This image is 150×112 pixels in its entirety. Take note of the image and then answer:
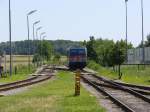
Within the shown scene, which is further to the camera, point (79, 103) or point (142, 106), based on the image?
point (79, 103)

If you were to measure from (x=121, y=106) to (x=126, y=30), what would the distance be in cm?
7125

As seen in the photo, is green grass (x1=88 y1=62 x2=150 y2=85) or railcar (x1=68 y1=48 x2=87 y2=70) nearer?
green grass (x1=88 y1=62 x2=150 y2=85)

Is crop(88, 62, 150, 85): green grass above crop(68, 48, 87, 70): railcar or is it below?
below

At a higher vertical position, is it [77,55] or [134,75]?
[77,55]

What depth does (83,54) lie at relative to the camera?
76.9 meters

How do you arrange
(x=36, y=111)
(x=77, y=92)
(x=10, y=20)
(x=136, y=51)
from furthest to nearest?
(x=136, y=51), (x=10, y=20), (x=77, y=92), (x=36, y=111)

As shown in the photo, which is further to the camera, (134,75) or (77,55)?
(77,55)

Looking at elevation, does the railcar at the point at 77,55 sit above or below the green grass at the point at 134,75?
above

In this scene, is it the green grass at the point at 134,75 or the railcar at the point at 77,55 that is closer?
the green grass at the point at 134,75

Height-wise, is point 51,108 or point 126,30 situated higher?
point 126,30

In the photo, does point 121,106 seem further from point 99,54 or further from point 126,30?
point 99,54

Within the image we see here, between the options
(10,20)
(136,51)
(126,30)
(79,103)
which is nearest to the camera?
(79,103)

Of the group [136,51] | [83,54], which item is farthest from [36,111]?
[136,51]

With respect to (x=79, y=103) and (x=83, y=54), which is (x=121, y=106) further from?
(x=83, y=54)
